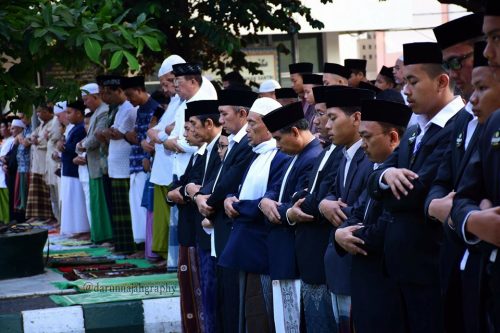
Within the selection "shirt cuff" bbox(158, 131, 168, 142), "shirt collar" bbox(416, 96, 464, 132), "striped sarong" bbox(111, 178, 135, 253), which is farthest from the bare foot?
"shirt collar" bbox(416, 96, 464, 132)

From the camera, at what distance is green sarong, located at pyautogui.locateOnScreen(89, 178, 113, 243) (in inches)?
574

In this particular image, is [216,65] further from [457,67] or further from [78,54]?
[457,67]

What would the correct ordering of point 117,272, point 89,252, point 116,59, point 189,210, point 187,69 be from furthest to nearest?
point 89,252
point 117,272
point 187,69
point 189,210
point 116,59

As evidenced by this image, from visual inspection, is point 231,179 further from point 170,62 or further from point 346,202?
point 170,62

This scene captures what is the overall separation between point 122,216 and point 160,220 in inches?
59.3

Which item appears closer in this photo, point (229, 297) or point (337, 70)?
point (229, 297)

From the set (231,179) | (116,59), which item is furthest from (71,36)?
(231,179)

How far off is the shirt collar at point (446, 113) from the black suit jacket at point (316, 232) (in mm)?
1392

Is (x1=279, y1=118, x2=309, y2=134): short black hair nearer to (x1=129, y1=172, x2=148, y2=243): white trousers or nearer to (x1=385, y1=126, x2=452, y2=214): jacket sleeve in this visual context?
(x1=385, y1=126, x2=452, y2=214): jacket sleeve

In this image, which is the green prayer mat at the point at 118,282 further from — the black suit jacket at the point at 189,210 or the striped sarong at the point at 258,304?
the striped sarong at the point at 258,304

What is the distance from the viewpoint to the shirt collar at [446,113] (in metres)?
5.52

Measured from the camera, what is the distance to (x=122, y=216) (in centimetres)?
1358

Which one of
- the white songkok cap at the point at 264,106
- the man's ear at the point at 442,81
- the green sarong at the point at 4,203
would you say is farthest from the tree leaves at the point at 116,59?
the green sarong at the point at 4,203

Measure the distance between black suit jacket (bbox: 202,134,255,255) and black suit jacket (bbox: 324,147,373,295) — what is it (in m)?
1.89
